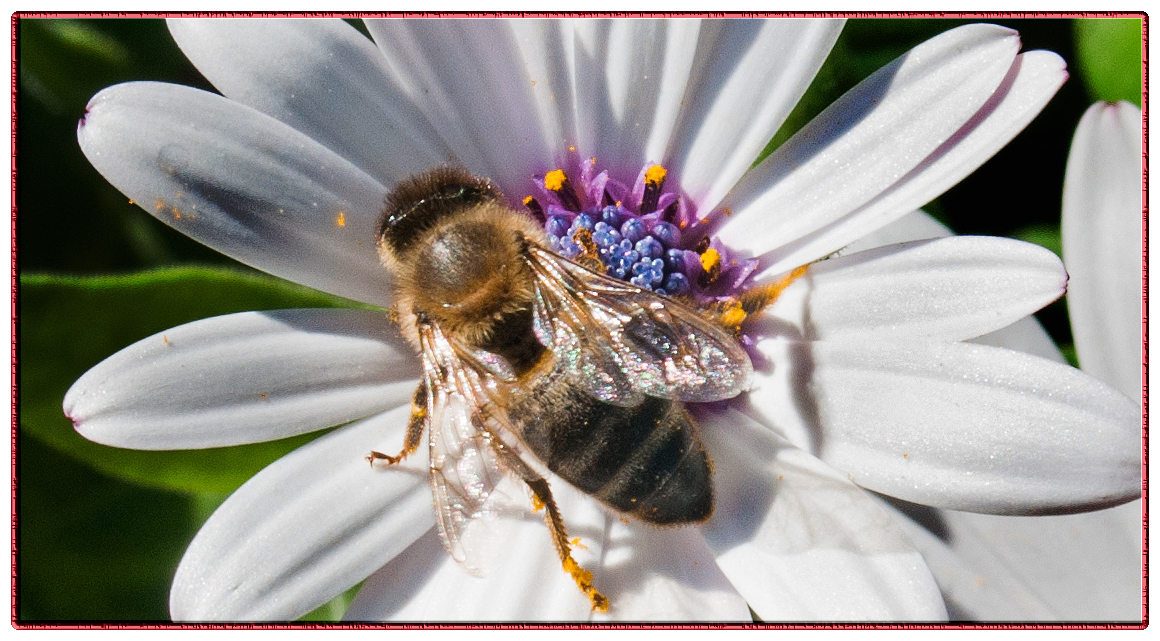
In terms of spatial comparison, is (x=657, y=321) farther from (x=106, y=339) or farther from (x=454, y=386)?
(x=106, y=339)

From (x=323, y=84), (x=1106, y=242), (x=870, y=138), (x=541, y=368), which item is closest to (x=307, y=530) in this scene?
(x=541, y=368)

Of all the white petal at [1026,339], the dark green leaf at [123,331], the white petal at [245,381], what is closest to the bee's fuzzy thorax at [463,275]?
the white petal at [245,381]

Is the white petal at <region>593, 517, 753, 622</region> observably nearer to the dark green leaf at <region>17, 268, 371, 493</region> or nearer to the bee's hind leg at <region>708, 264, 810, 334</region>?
the bee's hind leg at <region>708, 264, 810, 334</region>

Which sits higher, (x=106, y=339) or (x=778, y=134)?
(x=106, y=339)

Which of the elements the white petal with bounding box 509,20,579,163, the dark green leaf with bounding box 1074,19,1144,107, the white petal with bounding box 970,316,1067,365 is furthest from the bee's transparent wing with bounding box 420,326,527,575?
the dark green leaf with bounding box 1074,19,1144,107

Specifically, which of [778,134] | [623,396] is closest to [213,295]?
[623,396]

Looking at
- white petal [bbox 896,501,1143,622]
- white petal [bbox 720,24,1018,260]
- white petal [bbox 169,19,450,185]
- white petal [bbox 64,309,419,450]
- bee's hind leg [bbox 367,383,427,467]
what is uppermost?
white petal [bbox 169,19,450,185]

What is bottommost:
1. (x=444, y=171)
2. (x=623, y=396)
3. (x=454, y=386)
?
(x=623, y=396)

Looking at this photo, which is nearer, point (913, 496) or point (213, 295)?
point (913, 496)
